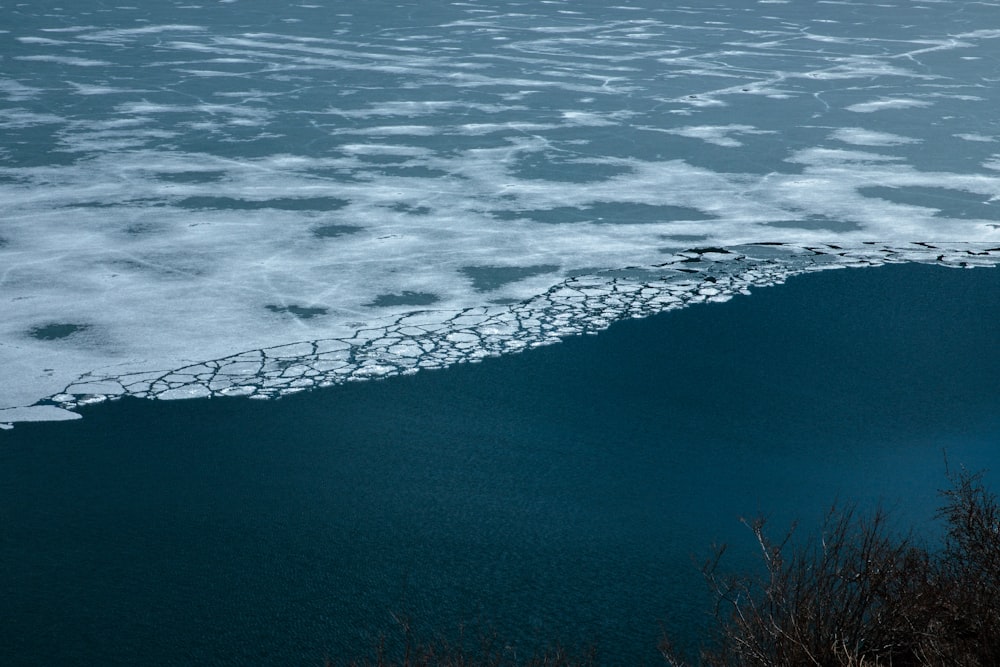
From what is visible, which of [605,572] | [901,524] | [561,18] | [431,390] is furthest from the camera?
[561,18]

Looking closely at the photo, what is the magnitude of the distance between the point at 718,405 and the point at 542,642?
8.23 ft

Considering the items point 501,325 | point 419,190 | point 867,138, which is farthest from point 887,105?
point 501,325

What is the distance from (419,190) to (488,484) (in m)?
5.01

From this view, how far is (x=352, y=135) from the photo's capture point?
12250 mm

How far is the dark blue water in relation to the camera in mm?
4676

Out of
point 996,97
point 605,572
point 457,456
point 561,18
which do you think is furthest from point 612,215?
point 561,18

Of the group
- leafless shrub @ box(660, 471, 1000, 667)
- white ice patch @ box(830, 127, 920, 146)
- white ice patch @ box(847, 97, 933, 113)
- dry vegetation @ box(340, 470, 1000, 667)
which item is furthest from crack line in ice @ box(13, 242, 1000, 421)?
white ice patch @ box(847, 97, 933, 113)

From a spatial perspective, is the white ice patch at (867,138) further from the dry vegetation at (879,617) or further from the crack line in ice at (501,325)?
the dry vegetation at (879,617)

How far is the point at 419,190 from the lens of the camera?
33.7ft

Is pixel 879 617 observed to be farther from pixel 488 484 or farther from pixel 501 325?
pixel 501 325

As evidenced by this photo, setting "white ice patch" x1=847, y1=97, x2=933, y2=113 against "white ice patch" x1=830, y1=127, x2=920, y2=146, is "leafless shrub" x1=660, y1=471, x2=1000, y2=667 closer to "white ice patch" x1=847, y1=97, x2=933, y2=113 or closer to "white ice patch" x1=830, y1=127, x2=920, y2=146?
"white ice patch" x1=830, y1=127, x2=920, y2=146

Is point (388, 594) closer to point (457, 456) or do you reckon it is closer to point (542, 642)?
point (542, 642)

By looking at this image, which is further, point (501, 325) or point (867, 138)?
point (867, 138)

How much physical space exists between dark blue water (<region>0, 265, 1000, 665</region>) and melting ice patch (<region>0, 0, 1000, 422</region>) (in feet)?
1.43
